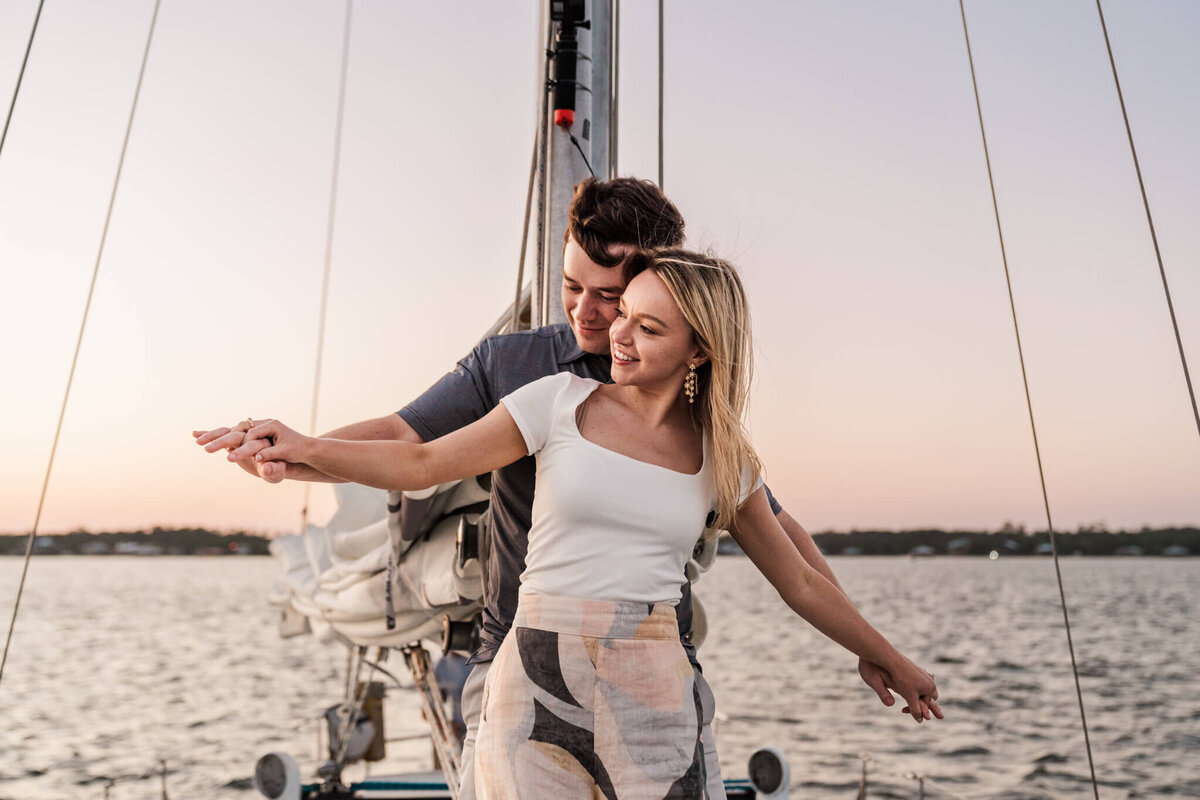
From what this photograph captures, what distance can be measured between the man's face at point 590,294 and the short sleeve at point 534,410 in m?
0.24

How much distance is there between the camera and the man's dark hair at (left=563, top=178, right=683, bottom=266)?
1.55m

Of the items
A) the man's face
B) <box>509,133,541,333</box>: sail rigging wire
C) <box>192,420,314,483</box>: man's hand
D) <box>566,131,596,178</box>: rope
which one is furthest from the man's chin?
<box>509,133,541,333</box>: sail rigging wire

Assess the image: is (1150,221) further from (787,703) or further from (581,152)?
(787,703)

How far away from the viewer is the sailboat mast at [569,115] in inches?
91.4

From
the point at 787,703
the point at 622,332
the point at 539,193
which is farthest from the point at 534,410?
the point at 787,703

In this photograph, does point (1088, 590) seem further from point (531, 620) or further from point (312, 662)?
point (531, 620)

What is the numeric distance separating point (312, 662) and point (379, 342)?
2251 centimetres

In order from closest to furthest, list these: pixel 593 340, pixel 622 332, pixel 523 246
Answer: pixel 622 332
pixel 593 340
pixel 523 246

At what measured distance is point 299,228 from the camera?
21.1 ft

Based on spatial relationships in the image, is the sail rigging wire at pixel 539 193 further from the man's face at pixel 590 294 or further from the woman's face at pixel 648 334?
the woman's face at pixel 648 334

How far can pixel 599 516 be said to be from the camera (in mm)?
1290

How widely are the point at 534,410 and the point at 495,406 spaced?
0.23 metres

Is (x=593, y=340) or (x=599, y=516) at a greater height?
(x=593, y=340)

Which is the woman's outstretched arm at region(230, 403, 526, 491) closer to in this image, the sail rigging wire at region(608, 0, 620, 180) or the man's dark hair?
the man's dark hair
